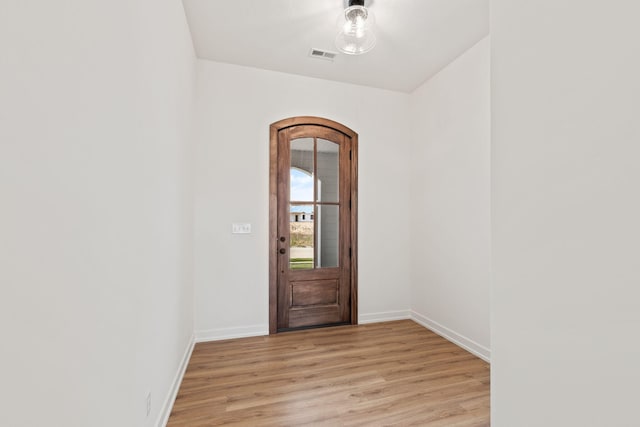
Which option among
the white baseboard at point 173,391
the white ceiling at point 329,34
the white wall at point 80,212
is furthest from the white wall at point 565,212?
the white ceiling at point 329,34

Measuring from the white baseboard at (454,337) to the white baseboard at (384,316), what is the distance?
0.10 meters

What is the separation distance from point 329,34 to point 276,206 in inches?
67.3

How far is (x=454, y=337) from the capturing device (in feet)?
9.87

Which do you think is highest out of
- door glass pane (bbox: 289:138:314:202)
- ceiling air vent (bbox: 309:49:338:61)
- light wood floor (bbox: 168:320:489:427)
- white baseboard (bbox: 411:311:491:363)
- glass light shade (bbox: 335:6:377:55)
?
ceiling air vent (bbox: 309:49:338:61)

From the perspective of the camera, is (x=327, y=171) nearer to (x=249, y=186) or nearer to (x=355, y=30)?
(x=249, y=186)

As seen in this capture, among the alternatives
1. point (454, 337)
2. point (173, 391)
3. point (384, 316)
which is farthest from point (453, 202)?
point (173, 391)

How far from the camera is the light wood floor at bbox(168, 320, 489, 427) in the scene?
6.04 feet

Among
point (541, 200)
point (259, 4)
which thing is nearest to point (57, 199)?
point (541, 200)

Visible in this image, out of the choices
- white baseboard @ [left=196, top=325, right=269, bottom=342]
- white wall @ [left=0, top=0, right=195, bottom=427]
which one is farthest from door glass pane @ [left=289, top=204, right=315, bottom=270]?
white wall @ [left=0, top=0, right=195, bottom=427]

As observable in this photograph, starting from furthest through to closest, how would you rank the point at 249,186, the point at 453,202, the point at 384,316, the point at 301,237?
the point at 384,316
the point at 301,237
the point at 249,186
the point at 453,202

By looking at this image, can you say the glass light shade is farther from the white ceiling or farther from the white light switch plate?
the white light switch plate

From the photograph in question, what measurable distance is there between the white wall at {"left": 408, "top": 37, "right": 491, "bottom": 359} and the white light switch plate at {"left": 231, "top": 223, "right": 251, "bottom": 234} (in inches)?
78.1

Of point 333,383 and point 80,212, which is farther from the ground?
point 80,212

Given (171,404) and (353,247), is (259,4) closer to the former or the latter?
(353,247)
